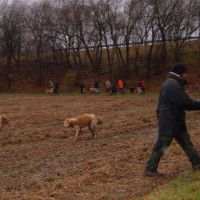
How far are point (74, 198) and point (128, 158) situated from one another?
10.2 feet

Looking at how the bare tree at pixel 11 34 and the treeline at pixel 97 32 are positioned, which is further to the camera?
the bare tree at pixel 11 34

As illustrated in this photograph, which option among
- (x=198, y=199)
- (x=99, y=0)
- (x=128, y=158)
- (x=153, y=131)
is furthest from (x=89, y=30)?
(x=198, y=199)

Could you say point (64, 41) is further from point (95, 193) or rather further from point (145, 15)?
point (95, 193)

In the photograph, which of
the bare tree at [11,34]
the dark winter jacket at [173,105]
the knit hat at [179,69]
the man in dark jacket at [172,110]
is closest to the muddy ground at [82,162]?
the man in dark jacket at [172,110]

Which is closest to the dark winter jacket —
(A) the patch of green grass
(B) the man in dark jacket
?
(B) the man in dark jacket

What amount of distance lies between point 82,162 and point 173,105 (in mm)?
2880

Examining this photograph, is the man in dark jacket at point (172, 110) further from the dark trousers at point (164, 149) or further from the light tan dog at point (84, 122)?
the light tan dog at point (84, 122)

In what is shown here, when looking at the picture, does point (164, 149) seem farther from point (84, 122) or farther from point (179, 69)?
point (84, 122)

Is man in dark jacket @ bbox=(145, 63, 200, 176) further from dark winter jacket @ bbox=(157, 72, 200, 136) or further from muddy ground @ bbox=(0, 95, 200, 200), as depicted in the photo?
muddy ground @ bbox=(0, 95, 200, 200)

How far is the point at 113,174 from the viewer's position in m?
9.27

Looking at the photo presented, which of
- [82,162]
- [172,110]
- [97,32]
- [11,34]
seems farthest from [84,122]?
[11,34]

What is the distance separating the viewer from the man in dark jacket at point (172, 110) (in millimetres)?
8750

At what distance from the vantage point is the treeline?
53.0 m

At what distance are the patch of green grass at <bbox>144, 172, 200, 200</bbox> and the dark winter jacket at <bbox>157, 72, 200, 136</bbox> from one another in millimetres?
913
